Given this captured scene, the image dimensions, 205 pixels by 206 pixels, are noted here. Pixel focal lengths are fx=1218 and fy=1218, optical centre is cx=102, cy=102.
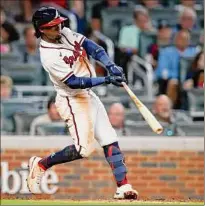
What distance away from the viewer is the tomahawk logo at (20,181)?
13.9m

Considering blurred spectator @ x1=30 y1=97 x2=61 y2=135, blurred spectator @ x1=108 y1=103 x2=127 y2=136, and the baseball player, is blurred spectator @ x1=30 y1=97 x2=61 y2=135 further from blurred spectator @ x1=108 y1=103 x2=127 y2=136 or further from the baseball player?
the baseball player

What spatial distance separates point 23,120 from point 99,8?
3073mm

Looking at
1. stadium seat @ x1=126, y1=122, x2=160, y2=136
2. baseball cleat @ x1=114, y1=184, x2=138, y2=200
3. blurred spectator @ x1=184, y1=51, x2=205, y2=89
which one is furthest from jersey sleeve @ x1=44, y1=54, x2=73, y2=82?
blurred spectator @ x1=184, y1=51, x2=205, y2=89

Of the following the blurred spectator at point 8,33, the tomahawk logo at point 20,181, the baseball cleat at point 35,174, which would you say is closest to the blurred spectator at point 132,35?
the blurred spectator at point 8,33

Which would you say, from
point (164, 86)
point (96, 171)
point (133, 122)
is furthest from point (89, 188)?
point (164, 86)

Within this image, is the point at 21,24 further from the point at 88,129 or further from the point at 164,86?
the point at 88,129

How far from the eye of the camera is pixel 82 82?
10.4 m

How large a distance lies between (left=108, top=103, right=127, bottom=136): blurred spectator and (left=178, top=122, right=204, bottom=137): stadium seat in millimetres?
743

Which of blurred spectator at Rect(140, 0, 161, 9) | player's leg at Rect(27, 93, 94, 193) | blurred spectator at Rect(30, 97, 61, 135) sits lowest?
blurred spectator at Rect(30, 97, 61, 135)

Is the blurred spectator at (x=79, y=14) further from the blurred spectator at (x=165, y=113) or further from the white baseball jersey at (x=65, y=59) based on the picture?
the white baseball jersey at (x=65, y=59)

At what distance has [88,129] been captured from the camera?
10.8 meters

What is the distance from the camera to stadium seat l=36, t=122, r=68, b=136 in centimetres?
1424

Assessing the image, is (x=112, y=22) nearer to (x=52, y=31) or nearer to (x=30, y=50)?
(x=30, y=50)

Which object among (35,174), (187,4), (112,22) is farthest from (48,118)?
(187,4)
